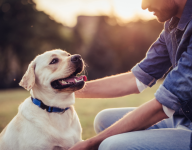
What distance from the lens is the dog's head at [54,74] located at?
7.59ft

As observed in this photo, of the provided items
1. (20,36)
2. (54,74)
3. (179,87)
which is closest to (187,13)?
(179,87)

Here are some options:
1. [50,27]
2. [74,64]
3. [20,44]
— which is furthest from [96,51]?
[74,64]

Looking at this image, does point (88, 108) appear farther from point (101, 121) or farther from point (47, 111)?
point (47, 111)

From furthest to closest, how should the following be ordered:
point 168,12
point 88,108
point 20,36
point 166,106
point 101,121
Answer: point 20,36 < point 88,108 < point 101,121 < point 168,12 < point 166,106

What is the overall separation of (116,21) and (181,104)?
20.6m

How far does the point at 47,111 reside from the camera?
2.29 metres

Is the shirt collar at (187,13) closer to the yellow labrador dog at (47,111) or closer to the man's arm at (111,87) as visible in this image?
the man's arm at (111,87)

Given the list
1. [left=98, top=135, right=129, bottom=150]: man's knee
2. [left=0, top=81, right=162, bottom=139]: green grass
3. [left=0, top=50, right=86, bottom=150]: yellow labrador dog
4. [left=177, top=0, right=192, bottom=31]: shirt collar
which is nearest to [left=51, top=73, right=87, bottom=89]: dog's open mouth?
[left=0, top=50, right=86, bottom=150]: yellow labrador dog

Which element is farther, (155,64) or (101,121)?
(101,121)

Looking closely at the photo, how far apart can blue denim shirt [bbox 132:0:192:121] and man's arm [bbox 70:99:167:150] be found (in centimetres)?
10

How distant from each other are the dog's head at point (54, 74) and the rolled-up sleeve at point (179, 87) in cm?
97

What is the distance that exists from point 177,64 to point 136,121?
0.67m

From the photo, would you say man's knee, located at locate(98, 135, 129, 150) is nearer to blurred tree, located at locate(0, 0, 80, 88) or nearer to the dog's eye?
the dog's eye

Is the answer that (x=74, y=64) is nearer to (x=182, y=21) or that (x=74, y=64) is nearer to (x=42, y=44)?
(x=182, y=21)
